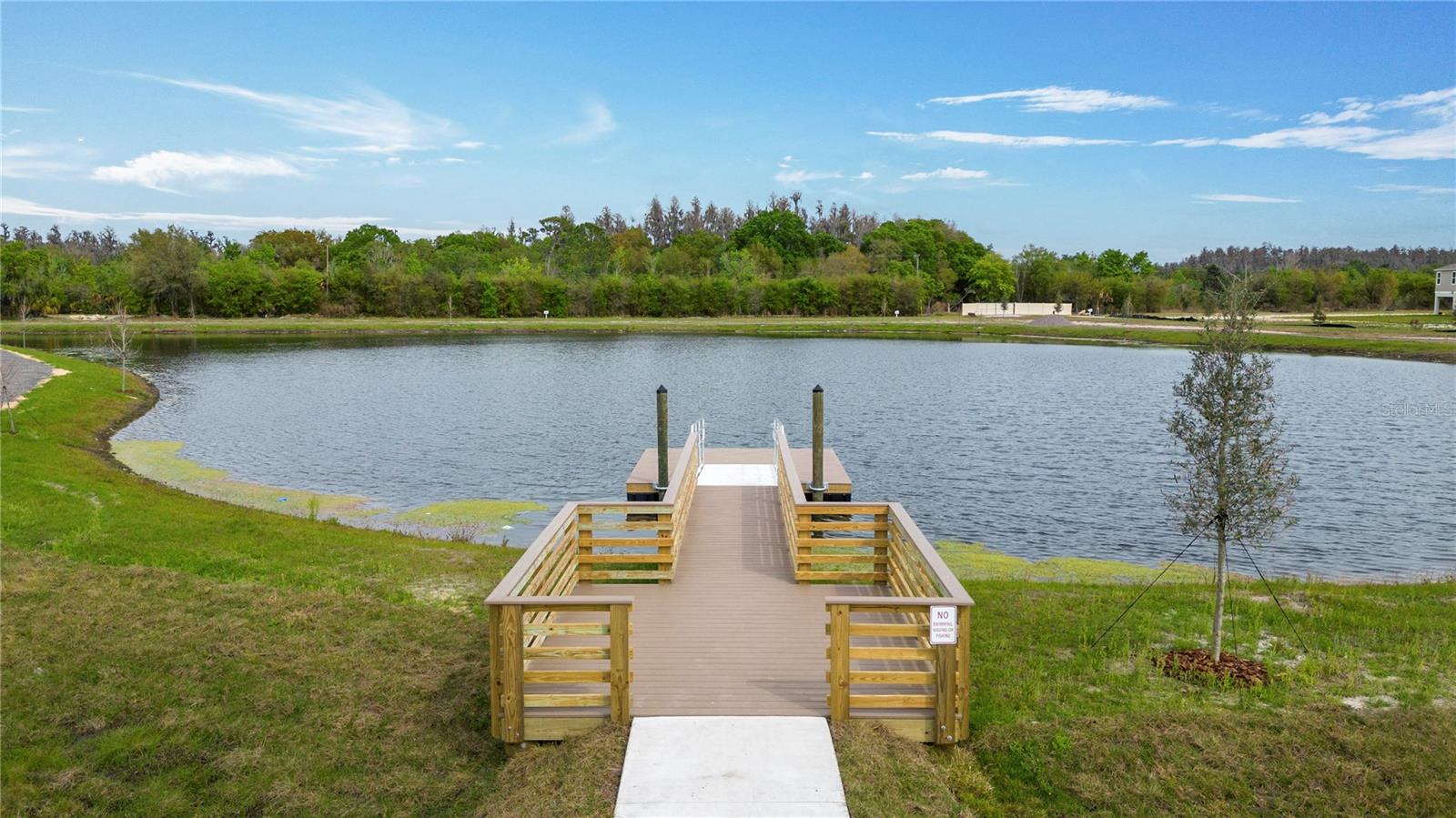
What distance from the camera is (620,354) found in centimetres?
6825

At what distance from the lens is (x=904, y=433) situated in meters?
A: 32.5

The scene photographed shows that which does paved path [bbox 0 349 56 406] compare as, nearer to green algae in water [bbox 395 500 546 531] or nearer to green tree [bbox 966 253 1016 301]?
green algae in water [bbox 395 500 546 531]

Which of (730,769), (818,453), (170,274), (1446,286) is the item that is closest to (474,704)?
(730,769)

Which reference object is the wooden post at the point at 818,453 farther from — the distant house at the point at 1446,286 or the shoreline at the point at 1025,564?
the distant house at the point at 1446,286

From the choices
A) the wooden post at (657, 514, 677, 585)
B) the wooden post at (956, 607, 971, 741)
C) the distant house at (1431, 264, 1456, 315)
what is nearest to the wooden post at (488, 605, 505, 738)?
the wooden post at (956, 607, 971, 741)

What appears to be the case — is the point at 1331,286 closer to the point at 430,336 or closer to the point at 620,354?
the point at 620,354

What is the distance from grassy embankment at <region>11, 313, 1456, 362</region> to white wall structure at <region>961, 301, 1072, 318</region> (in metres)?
14.7

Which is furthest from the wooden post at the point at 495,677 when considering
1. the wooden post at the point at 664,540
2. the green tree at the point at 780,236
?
the green tree at the point at 780,236

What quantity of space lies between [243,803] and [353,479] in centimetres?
1866

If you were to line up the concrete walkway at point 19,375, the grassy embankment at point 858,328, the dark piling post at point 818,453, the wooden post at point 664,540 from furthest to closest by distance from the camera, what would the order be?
the grassy embankment at point 858,328 < the concrete walkway at point 19,375 < the dark piling post at point 818,453 < the wooden post at point 664,540

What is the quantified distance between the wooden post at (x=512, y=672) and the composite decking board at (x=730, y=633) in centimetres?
76

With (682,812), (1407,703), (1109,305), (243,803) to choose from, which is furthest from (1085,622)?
(1109,305)

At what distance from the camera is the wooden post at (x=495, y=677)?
8.00 meters

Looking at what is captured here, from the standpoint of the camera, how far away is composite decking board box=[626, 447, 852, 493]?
60.2 ft
